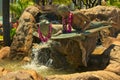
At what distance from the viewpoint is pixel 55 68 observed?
41.6 feet

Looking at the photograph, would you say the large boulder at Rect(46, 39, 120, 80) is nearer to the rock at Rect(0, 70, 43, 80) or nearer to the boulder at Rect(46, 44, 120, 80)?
the boulder at Rect(46, 44, 120, 80)

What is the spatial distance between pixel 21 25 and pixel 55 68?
10.8ft

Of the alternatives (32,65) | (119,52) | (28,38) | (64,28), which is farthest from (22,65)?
(119,52)

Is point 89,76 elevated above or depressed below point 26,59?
above

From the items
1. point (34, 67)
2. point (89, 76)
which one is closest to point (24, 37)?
point (34, 67)

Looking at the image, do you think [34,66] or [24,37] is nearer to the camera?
[34,66]

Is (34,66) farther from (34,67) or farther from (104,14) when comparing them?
(104,14)

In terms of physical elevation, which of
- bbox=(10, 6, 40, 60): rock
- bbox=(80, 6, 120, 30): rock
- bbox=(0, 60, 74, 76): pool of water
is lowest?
bbox=(0, 60, 74, 76): pool of water

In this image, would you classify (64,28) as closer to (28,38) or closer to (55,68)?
(55,68)

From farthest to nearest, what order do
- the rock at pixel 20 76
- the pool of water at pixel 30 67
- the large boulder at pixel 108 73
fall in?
the pool of water at pixel 30 67 < the large boulder at pixel 108 73 < the rock at pixel 20 76

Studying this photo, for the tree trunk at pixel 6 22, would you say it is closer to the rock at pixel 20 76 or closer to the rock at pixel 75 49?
the rock at pixel 75 49

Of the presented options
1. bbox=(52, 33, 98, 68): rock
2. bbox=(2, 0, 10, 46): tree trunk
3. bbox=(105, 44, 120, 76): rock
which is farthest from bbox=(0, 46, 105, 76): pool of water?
bbox=(2, 0, 10, 46): tree trunk

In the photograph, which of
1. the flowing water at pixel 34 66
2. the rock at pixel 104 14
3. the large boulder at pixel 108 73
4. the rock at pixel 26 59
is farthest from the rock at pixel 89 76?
the rock at pixel 104 14

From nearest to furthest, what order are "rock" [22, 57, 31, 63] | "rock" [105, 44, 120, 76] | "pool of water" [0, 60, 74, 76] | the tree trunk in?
1. "rock" [105, 44, 120, 76]
2. "pool of water" [0, 60, 74, 76]
3. "rock" [22, 57, 31, 63]
4. the tree trunk
